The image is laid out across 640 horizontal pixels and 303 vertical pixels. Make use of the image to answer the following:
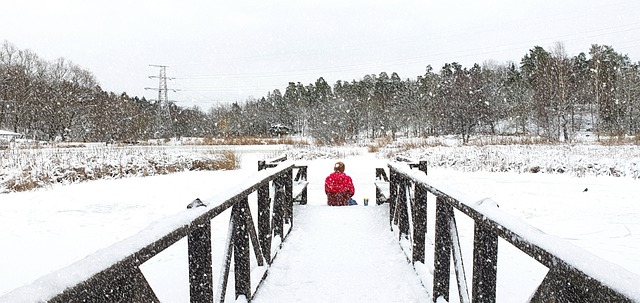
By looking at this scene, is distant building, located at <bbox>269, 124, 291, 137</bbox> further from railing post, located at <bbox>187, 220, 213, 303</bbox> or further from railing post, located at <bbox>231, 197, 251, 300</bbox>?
railing post, located at <bbox>187, 220, 213, 303</bbox>

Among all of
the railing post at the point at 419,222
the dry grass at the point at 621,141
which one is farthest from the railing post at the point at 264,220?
the dry grass at the point at 621,141

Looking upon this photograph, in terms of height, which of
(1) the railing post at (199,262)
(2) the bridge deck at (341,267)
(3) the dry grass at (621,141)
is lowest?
(2) the bridge deck at (341,267)

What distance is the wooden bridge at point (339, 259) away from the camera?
4.10 feet

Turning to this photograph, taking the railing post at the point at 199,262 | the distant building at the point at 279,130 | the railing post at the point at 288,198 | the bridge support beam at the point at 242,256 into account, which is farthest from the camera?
the distant building at the point at 279,130

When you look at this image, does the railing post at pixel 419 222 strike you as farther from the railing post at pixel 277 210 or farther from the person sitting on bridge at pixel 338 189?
the person sitting on bridge at pixel 338 189

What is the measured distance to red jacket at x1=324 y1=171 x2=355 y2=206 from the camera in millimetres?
7906

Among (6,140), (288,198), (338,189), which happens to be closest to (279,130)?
(6,140)

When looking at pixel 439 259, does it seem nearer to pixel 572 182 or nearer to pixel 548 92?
pixel 572 182

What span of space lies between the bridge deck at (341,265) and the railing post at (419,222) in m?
0.21

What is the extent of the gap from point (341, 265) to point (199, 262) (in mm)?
2237

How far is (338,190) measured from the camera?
25.9 ft

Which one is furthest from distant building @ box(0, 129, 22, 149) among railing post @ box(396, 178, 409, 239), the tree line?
railing post @ box(396, 178, 409, 239)

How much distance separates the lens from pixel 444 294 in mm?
3189

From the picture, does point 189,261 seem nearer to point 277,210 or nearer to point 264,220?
point 264,220
